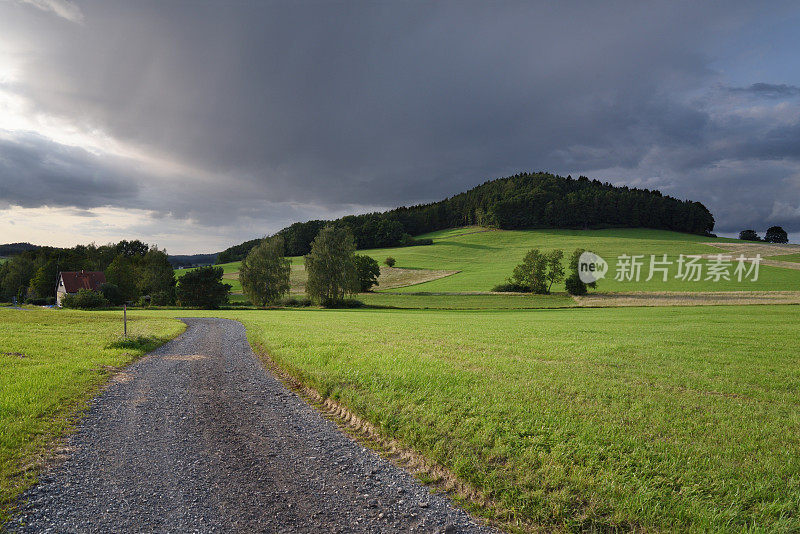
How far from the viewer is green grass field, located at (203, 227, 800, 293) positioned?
6125 centimetres

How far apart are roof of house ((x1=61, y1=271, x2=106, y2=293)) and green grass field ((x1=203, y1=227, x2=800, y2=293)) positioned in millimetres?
42218

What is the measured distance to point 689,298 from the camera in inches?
1999

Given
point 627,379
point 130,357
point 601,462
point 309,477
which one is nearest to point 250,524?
point 309,477

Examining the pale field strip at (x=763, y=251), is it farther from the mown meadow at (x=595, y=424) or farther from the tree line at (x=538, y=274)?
the mown meadow at (x=595, y=424)

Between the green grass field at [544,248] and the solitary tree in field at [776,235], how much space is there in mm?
43127

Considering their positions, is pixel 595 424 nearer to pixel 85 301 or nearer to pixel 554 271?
pixel 554 271

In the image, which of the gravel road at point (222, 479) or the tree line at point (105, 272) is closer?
the gravel road at point (222, 479)

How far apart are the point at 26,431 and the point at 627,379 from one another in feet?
46.7

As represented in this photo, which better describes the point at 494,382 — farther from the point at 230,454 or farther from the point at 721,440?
the point at 230,454

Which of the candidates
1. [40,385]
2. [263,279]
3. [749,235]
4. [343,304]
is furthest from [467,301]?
[749,235]

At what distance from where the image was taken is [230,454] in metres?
6.71

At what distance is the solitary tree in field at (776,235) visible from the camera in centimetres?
13650

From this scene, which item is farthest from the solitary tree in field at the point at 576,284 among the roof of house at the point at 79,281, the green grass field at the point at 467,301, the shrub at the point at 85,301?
the roof of house at the point at 79,281

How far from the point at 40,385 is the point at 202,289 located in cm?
5666
